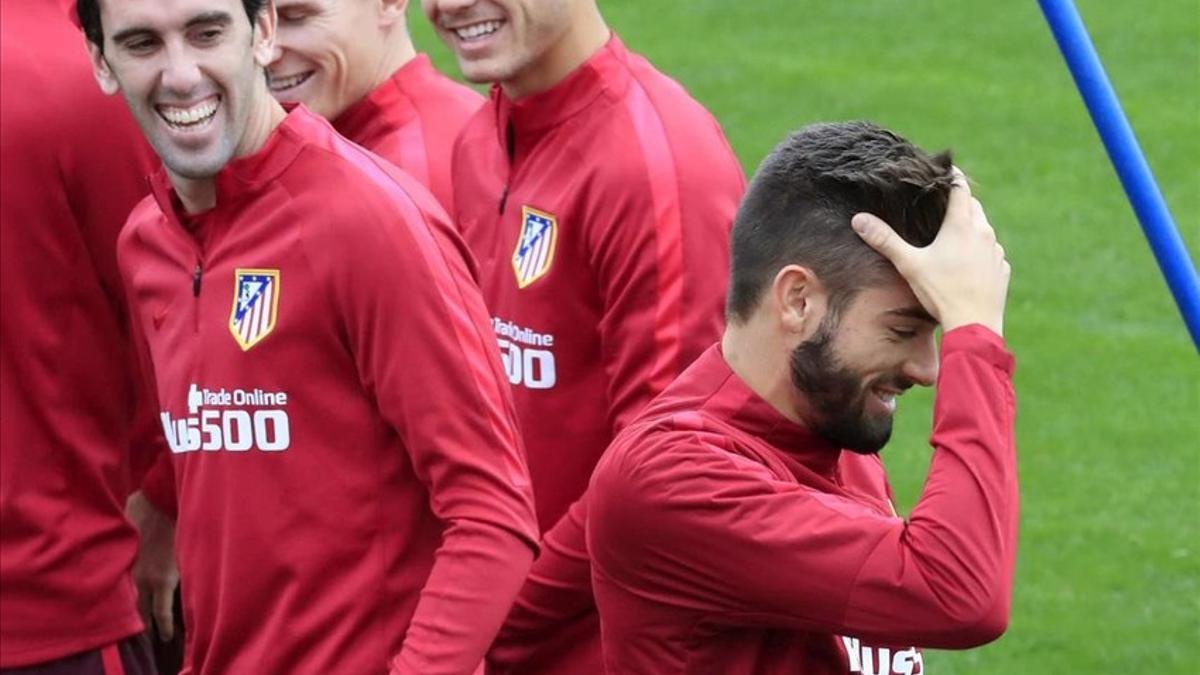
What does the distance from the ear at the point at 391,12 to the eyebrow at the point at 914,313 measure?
83.0 inches

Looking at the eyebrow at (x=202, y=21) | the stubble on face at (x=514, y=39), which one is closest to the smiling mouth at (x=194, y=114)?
the eyebrow at (x=202, y=21)

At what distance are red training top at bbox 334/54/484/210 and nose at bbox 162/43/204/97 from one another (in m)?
1.02

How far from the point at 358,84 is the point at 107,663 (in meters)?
1.23

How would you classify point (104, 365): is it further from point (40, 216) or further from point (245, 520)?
point (245, 520)

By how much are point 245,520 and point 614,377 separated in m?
0.80

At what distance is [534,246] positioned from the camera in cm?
474

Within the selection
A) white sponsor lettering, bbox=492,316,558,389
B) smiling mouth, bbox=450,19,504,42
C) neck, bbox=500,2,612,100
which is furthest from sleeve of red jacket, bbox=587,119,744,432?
smiling mouth, bbox=450,19,504,42

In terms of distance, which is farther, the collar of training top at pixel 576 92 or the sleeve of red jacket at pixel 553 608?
the collar of training top at pixel 576 92

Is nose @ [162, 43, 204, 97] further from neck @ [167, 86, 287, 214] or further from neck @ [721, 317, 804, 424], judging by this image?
neck @ [721, 317, 804, 424]

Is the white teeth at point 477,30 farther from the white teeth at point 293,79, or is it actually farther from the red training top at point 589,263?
the white teeth at point 293,79

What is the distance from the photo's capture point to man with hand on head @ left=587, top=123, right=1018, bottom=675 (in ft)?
11.2

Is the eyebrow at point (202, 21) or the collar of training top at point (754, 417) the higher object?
the eyebrow at point (202, 21)

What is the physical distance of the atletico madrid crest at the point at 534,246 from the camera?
4703mm

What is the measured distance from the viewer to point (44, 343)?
4.76 meters
